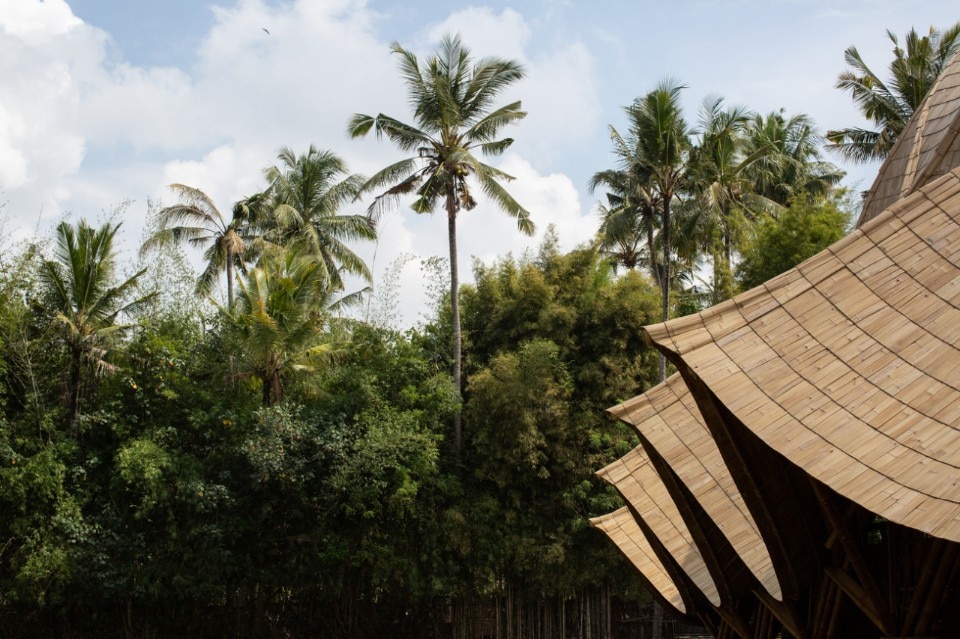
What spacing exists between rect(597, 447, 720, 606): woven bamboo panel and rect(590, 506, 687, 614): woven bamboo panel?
1166mm

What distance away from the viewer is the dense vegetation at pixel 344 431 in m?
18.8

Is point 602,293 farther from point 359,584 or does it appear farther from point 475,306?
point 359,584

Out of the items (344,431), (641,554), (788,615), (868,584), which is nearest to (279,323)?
(344,431)

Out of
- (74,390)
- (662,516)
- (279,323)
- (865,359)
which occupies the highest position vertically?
(279,323)

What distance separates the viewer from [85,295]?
19016mm

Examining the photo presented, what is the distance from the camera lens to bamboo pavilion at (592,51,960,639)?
22.4 ft

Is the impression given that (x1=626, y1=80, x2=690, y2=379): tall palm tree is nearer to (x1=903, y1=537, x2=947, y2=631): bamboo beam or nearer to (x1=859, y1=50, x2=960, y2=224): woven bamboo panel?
(x1=859, y1=50, x2=960, y2=224): woven bamboo panel

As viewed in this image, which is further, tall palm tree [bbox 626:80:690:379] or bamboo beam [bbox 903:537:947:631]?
tall palm tree [bbox 626:80:690:379]

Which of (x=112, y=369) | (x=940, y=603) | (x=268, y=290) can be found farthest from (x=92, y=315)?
(x=940, y=603)

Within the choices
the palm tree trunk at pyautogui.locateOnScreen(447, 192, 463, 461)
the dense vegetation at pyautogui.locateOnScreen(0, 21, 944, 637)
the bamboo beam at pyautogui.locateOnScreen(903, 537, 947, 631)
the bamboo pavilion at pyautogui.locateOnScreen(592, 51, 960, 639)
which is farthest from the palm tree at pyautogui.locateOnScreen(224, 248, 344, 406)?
the bamboo beam at pyautogui.locateOnScreen(903, 537, 947, 631)

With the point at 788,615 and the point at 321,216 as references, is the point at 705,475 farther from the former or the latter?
the point at 321,216

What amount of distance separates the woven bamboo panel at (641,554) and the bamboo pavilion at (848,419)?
4061 mm

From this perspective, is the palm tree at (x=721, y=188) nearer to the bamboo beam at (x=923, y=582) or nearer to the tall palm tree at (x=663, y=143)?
the tall palm tree at (x=663, y=143)

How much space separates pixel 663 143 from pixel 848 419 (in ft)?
45.7
